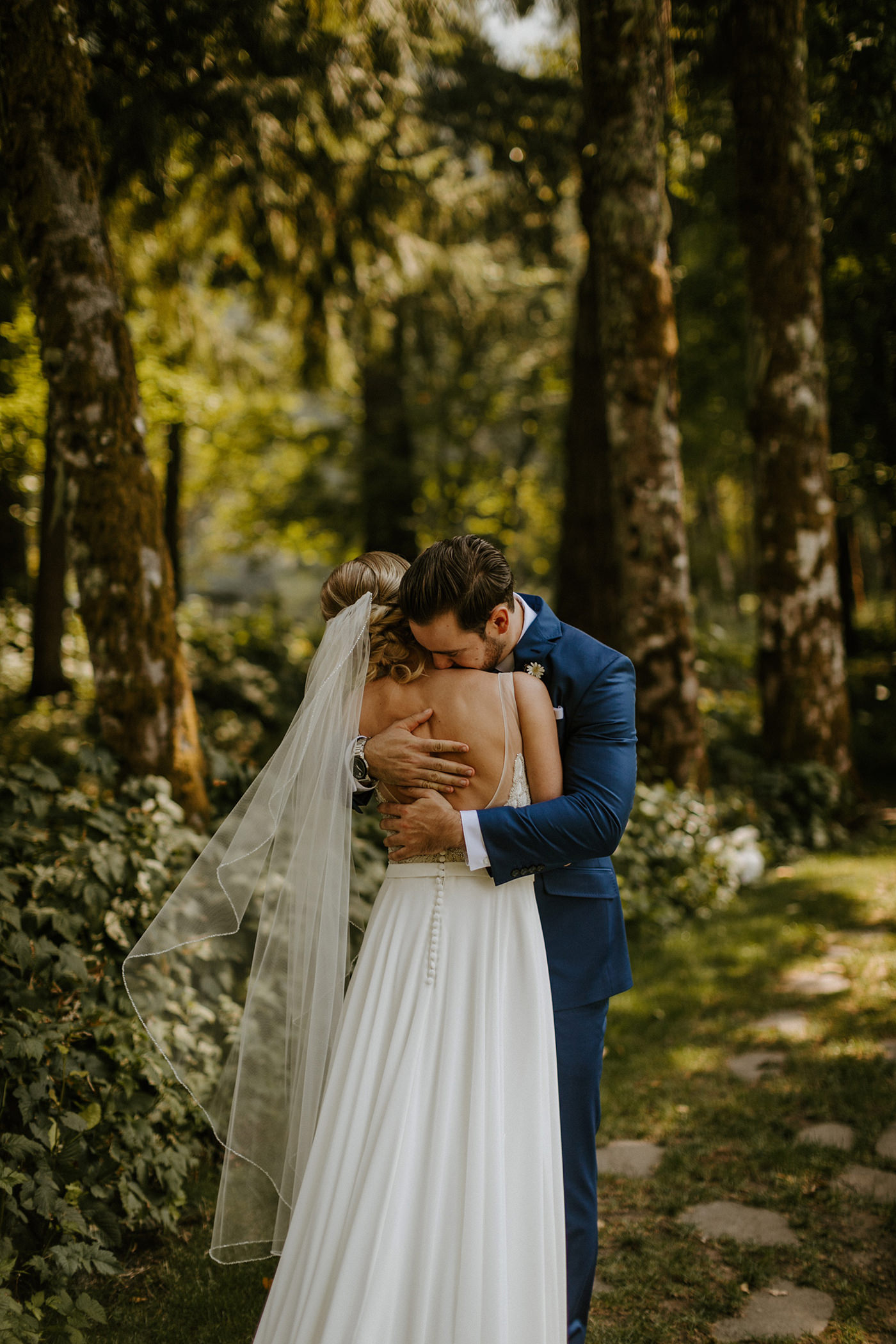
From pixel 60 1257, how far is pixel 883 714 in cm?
1163

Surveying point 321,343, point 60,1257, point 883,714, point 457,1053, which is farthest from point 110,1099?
point 883,714

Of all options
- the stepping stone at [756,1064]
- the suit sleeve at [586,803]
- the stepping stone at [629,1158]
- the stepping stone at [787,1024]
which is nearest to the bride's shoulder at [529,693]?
the suit sleeve at [586,803]

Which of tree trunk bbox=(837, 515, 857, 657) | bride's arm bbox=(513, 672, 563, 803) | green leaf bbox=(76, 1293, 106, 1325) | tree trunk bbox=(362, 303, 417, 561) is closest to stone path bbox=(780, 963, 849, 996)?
bride's arm bbox=(513, 672, 563, 803)

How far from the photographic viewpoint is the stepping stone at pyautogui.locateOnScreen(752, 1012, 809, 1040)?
15.2ft

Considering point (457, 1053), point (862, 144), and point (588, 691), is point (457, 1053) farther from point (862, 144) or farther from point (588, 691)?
point (862, 144)

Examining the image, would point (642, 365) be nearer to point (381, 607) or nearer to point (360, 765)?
point (381, 607)

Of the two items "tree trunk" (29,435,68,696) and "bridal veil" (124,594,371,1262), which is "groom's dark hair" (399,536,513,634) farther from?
"tree trunk" (29,435,68,696)

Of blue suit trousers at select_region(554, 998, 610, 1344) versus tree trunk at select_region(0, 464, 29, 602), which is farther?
tree trunk at select_region(0, 464, 29, 602)

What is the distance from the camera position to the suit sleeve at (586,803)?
7.46 ft

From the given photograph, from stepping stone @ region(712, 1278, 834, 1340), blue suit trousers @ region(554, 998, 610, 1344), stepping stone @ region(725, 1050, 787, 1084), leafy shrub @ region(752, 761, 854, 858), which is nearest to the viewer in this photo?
blue suit trousers @ region(554, 998, 610, 1344)

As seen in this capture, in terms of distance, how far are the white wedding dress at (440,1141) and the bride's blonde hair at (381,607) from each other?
30 cm

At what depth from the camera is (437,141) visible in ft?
37.0

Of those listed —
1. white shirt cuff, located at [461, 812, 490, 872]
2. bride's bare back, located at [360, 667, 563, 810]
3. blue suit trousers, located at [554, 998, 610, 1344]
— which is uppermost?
bride's bare back, located at [360, 667, 563, 810]

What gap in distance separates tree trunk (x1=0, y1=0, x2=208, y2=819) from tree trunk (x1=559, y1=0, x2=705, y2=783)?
3.64m
